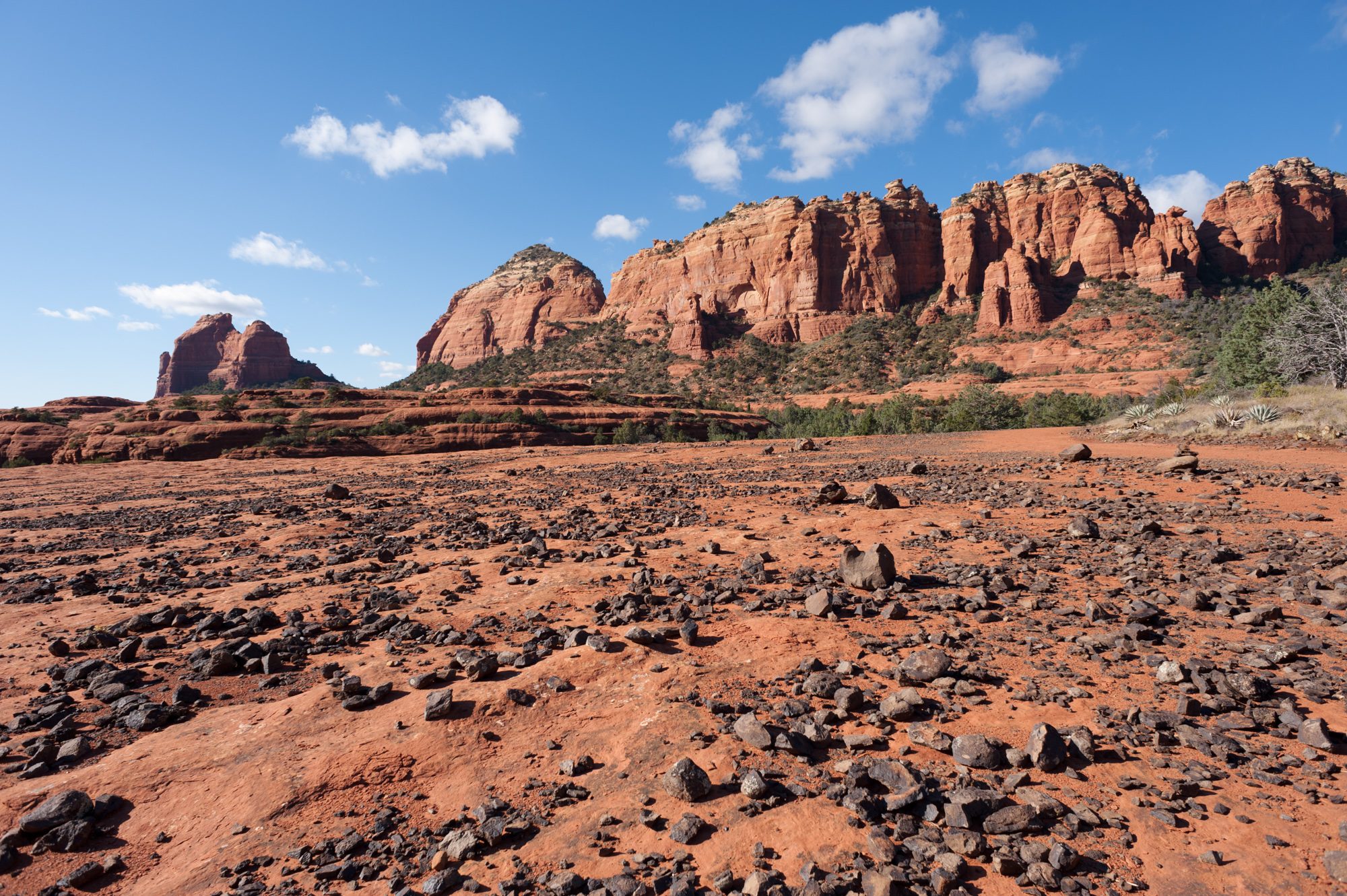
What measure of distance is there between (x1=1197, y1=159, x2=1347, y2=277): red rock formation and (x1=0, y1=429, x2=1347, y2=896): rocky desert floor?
138m

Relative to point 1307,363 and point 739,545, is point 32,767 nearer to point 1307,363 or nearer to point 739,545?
point 739,545

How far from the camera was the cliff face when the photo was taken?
499 ft

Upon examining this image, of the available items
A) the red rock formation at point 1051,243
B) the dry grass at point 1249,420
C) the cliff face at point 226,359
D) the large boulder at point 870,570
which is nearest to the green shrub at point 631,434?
the dry grass at point 1249,420

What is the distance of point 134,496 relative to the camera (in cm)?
1984

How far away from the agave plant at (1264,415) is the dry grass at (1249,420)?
0.05 m

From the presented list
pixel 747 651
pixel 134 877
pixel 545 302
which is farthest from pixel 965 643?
pixel 545 302

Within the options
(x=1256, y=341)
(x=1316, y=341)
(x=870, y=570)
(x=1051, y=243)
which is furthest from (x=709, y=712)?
(x=1051, y=243)

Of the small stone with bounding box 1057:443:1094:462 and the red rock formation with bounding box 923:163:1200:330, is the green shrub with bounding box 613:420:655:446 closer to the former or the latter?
the small stone with bounding box 1057:443:1094:462

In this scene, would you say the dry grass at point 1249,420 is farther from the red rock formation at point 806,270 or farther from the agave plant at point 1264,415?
the red rock formation at point 806,270

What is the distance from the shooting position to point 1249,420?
62.6 ft

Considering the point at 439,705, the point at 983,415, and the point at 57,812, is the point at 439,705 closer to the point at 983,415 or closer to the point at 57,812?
the point at 57,812

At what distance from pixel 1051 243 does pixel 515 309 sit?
115385mm

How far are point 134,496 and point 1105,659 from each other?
27.1 meters

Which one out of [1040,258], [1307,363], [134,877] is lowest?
[134,877]
